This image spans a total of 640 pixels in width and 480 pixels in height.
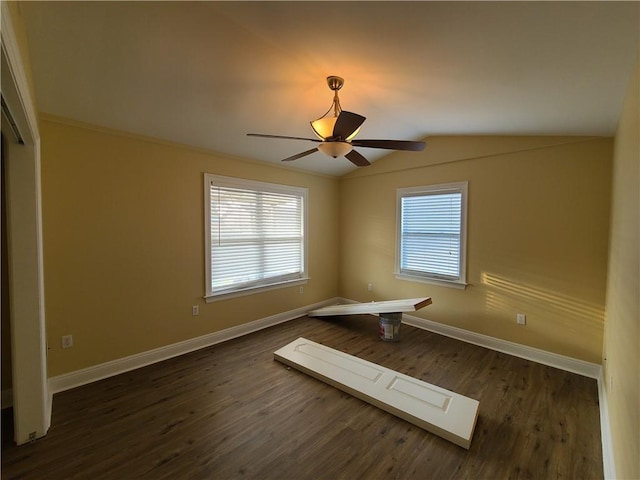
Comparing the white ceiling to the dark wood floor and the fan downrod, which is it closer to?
the fan downrod

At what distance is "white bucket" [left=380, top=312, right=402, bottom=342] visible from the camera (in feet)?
12.2

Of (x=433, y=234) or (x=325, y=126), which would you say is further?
(x=433, y=234)

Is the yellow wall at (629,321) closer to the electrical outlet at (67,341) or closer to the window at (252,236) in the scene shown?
the window at (252,236)

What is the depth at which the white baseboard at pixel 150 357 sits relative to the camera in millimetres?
2669

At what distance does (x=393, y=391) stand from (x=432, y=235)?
2.39m

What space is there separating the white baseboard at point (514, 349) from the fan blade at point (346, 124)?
317 cm

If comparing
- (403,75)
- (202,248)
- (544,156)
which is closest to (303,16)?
(403,75)

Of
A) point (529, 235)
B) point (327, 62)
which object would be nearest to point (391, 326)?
point (529, 235)

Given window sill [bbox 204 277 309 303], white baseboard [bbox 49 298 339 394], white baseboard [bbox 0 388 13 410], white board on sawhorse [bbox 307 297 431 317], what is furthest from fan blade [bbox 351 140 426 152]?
white baseboard [bbox 0 388 13 410]

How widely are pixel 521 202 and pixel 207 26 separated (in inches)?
141

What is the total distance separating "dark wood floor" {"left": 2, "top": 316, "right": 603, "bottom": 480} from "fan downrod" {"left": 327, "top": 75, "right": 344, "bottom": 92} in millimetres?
2756

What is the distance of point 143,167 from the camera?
3.05 metres

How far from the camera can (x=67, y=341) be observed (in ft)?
8.75

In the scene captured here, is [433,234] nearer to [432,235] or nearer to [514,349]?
[432,235]
